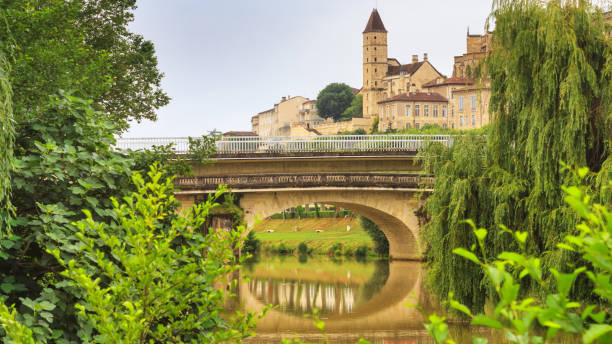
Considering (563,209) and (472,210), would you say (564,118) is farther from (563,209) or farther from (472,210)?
(472,210)

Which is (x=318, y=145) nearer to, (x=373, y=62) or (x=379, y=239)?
(x=379, y=239)

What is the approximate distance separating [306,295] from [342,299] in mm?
1805

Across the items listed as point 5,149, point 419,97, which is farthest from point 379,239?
point 419,97

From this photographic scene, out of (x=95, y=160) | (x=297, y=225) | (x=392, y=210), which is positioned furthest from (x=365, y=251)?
(x=95, y=160)

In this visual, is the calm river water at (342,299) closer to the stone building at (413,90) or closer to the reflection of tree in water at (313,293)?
the reflection of tree in water at (313,293)

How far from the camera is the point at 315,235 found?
186ft

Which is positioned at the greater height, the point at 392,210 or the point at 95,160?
the point at 95,160

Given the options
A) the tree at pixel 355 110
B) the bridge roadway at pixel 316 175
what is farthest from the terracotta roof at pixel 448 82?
the bridge roadway at pixel 316 175

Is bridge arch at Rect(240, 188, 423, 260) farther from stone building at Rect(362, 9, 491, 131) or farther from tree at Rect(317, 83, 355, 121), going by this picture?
tree at Rect(317, 83, 355, 121)

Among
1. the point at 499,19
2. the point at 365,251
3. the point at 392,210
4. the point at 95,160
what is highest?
the point at 499,19

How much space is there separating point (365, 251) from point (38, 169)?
41.1 m

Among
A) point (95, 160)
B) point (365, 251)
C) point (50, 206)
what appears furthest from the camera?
point (365, 251)

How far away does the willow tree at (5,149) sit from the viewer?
6712 mm

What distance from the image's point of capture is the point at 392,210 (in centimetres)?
3616
